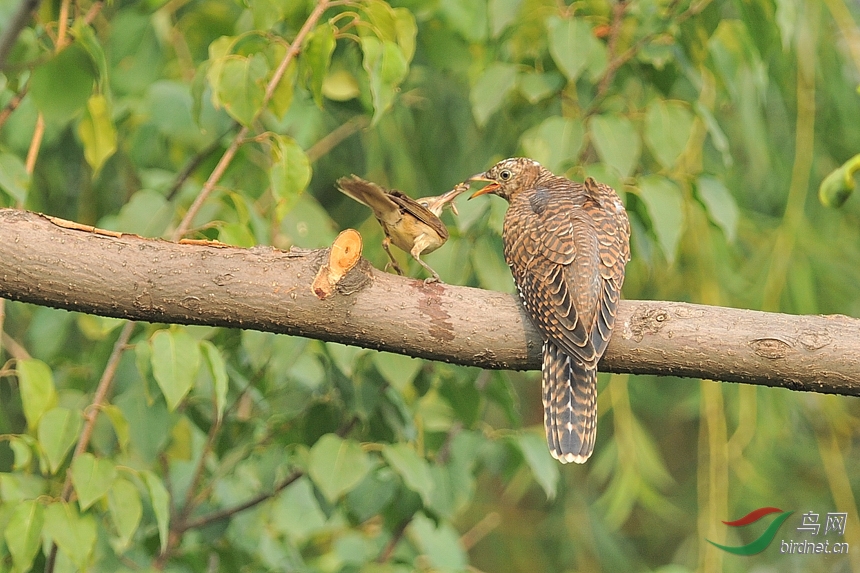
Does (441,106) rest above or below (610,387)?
above

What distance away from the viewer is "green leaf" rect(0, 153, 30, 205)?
Result: 8.45 ft

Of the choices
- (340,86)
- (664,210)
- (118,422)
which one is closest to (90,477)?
(118,422)

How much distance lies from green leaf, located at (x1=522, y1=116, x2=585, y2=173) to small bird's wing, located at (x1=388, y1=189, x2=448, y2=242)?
418mm

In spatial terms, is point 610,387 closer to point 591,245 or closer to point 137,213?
point 591,245

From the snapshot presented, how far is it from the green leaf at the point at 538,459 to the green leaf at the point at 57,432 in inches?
52.1

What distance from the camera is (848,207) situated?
510cm

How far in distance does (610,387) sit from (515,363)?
2323 mm

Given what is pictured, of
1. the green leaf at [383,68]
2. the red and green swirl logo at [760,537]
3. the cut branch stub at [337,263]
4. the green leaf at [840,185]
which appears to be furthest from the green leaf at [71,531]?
the red and green swirl logo at [760,537]

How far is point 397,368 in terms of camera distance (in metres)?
2.80

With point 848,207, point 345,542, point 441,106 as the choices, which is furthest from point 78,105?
point 848,207

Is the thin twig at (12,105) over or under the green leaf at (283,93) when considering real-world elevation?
over

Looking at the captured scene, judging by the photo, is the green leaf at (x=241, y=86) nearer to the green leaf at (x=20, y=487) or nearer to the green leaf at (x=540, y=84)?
the green leaf at (x=540, y=84)

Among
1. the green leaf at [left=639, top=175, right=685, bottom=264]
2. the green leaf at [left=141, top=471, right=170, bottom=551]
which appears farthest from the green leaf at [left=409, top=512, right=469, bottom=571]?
the green leaf at [left=639, top=175, right=685, bottom=264]

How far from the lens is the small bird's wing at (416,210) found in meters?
2.70
